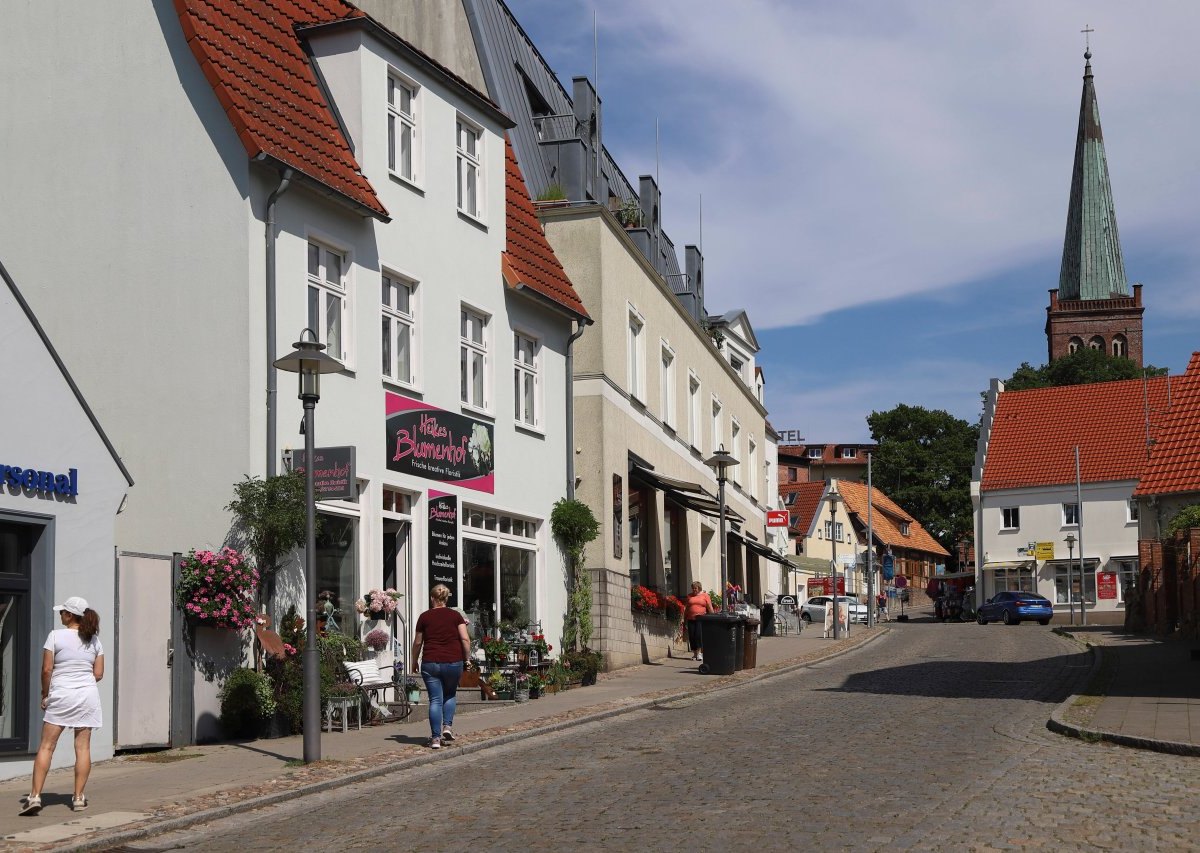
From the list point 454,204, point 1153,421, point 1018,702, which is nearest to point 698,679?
point 1018,702

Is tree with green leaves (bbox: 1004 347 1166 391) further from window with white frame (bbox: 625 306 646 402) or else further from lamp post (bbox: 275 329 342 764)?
lamp post (bbox: 275 329 342 764)

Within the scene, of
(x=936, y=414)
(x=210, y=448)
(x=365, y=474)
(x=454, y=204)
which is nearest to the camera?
(x=210, y=448)

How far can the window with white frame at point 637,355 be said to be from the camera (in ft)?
102

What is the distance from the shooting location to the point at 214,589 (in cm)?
1633

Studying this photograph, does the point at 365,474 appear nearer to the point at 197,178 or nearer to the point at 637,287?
the point at 197,178

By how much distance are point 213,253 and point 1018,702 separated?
11.8m

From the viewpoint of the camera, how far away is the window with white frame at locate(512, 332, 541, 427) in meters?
25.1

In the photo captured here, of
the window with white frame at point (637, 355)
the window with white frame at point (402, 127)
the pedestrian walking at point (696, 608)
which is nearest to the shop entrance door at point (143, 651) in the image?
the window with white frame at point (402, 127)

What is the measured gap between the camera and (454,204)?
2308 centimetres

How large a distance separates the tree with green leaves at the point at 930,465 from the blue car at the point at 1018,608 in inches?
1704

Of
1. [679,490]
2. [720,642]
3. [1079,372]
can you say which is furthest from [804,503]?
[720,642]

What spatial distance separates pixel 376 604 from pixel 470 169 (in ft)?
26.5

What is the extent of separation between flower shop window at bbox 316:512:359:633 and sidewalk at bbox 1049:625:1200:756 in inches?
342

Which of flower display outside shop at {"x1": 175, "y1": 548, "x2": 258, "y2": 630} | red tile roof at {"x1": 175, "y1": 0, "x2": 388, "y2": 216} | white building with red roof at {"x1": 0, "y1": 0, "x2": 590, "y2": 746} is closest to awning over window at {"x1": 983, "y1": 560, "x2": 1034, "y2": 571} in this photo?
white building with red roof at {"x1": 0, "y1": 0, "x2": 590, "y2": 746}
